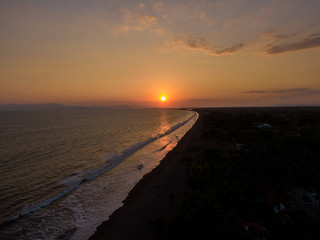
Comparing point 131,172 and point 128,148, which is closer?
→ point 131,172

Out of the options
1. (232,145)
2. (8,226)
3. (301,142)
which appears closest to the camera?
(8,226)

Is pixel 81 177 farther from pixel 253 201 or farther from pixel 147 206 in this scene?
pixel 253 201

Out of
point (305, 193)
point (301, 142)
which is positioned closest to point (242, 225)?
point (305, 193)

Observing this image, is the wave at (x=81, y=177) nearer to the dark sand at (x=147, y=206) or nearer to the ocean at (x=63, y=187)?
the ocean at (x=63, y=187)

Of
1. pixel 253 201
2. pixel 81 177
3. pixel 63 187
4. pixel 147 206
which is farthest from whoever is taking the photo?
pixel 81 177

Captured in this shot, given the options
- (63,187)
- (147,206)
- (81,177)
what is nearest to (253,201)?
(147,206)

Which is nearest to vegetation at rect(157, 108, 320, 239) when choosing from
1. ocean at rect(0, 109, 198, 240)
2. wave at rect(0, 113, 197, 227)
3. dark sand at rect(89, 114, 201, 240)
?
dark sand at rect(89, 114, 201, 240)

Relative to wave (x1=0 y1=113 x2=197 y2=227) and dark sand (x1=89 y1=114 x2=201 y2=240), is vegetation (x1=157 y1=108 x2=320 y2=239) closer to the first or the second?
dark sand (x1=89 y1=114 x2=201 y2=240)

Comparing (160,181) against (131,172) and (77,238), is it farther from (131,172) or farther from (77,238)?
(77,238)
